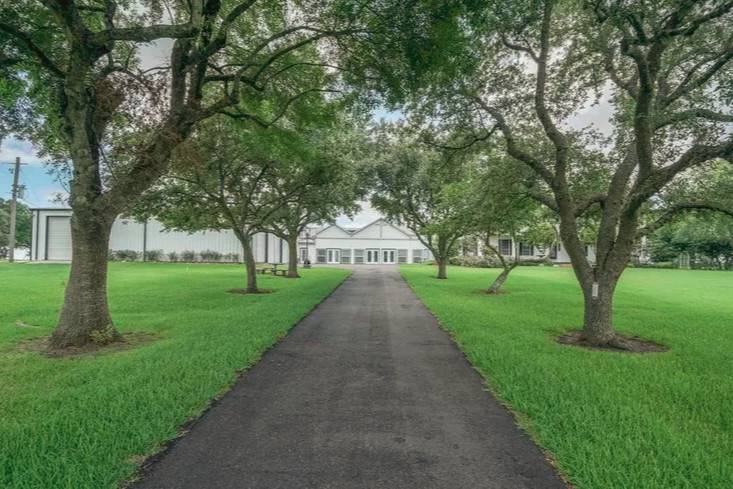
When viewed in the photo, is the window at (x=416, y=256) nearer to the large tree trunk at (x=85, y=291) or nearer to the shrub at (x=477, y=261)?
the shrub at (x=477, y=261)

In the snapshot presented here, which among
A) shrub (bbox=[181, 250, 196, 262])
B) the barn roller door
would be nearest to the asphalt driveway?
shrub (bbox=[181, 250, 196, 262])

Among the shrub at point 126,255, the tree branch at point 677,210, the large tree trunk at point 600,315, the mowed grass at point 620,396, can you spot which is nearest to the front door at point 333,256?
the shrub at point 126,255

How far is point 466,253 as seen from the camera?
59625 millimetres

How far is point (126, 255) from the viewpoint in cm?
5109

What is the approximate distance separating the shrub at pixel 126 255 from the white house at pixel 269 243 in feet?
2.61

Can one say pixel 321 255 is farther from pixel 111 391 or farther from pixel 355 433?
pixel 355 433

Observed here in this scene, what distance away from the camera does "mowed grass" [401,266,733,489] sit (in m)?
3.46

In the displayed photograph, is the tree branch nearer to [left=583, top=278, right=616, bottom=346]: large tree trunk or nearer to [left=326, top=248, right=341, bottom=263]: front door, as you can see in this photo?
[left=583, top=278, right=616, bottom=346]: large tree trunk

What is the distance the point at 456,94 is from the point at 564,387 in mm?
7045

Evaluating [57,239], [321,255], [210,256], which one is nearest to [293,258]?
[210,256]

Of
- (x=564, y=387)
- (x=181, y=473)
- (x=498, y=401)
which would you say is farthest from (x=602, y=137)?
(x=181, y=473)

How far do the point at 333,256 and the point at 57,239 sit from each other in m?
33.2

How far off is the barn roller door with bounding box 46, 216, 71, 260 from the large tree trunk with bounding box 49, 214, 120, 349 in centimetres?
5056

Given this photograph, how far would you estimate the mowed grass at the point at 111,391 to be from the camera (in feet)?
11.1
